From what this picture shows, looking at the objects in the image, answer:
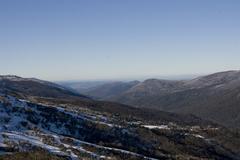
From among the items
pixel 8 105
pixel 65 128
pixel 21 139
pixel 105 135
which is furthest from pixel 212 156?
pixel 21 139

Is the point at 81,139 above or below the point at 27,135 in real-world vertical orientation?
below

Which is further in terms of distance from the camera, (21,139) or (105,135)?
(105,135)

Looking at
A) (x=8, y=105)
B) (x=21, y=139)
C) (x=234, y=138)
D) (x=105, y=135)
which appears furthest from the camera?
(x=234, y=138)

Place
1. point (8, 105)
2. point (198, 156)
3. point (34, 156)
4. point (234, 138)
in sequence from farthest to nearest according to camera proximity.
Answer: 1. point (234, 138)
2. point (198, 156)
3. point (8, 105)
4. point (34, 156)

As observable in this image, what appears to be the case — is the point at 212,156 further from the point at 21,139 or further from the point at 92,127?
the point at 21,139

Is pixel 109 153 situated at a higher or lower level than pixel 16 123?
lower

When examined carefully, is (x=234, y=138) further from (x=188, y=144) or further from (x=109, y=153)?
(x=109, y=153)

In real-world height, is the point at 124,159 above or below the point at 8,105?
below

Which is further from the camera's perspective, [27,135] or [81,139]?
[81,139]

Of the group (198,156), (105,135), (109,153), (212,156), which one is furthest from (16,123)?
(212,156)
